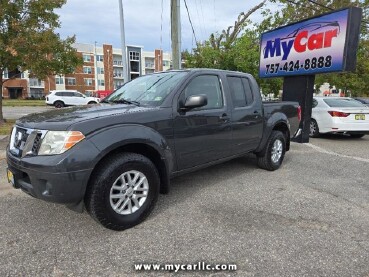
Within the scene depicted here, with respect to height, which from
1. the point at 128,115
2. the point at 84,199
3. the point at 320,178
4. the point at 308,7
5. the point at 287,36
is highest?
the point at 308,7

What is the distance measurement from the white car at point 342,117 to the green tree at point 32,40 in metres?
9.38

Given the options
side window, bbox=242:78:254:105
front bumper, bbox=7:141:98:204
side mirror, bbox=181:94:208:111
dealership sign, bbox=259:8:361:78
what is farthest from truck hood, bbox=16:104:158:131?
dealership sign, bbox=259:8:361:78

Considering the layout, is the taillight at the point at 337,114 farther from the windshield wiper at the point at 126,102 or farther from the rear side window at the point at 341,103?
the windshield wiper at the point at 126,102

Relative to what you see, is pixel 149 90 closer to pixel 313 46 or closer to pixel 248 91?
pixel 248 91

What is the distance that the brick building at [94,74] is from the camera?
59859mm

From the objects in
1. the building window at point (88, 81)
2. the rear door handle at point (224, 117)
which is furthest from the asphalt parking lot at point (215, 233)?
the building window at point (88, 81)

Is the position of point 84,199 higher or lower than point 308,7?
lower

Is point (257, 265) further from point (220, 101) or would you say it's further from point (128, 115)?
point (220, 101)

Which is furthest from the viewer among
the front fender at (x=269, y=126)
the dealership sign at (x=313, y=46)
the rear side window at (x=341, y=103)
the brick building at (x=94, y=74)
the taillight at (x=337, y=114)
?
the brick building at (x=94, y=74)

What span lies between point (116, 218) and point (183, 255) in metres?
0.82

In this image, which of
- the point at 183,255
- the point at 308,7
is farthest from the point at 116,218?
the point at 308,7

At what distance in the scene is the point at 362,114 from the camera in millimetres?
8906

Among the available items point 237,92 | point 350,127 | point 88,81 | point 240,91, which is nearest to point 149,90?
point 237,92

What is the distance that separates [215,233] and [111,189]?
3.92ft
